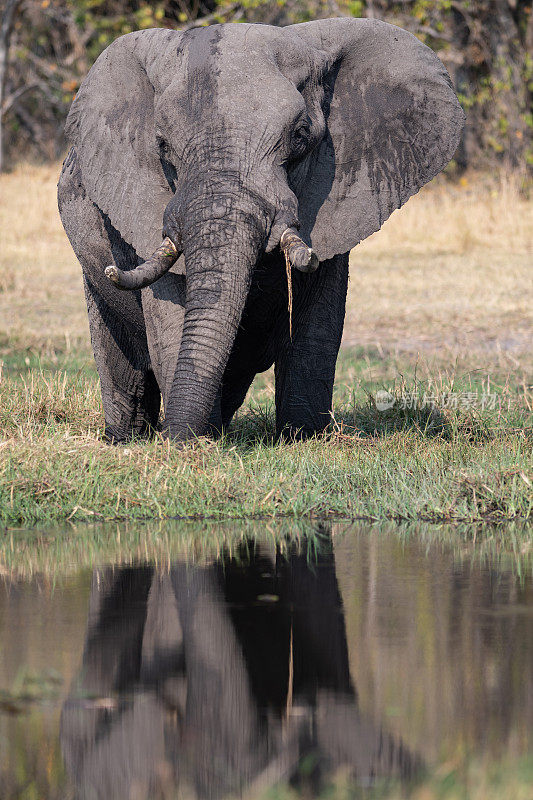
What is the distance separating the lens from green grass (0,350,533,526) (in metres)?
5.83

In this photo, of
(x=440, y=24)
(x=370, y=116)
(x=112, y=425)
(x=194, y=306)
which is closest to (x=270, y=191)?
(x=194, y=306)

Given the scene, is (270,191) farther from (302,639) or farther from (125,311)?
(302,639)

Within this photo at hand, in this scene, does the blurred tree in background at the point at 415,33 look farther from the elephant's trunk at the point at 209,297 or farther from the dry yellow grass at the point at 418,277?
the elephant's trunk at the point at 209,297

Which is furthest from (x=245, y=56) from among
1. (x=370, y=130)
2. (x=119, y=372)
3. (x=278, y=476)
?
(x=119, y=372)

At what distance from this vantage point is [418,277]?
→ 1608cm

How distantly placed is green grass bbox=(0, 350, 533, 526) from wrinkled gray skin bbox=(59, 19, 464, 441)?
0.44m

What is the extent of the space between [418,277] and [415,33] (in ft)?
28.9

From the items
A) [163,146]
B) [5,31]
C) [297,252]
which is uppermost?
[5,31]

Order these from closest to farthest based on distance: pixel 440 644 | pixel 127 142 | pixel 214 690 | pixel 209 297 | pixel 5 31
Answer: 1. pixel 214 690
2. pixel 440 644
3. pixel 209 297
4. pixel 127 142
5. pixel 5 31

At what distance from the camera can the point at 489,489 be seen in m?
5.86

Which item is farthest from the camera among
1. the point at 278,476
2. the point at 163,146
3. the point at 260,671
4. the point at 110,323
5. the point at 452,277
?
the point at 452,277

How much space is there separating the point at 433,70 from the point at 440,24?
15.9m

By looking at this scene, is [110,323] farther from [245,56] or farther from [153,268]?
[245,56]

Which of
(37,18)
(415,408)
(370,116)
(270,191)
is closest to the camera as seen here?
(270,191)
